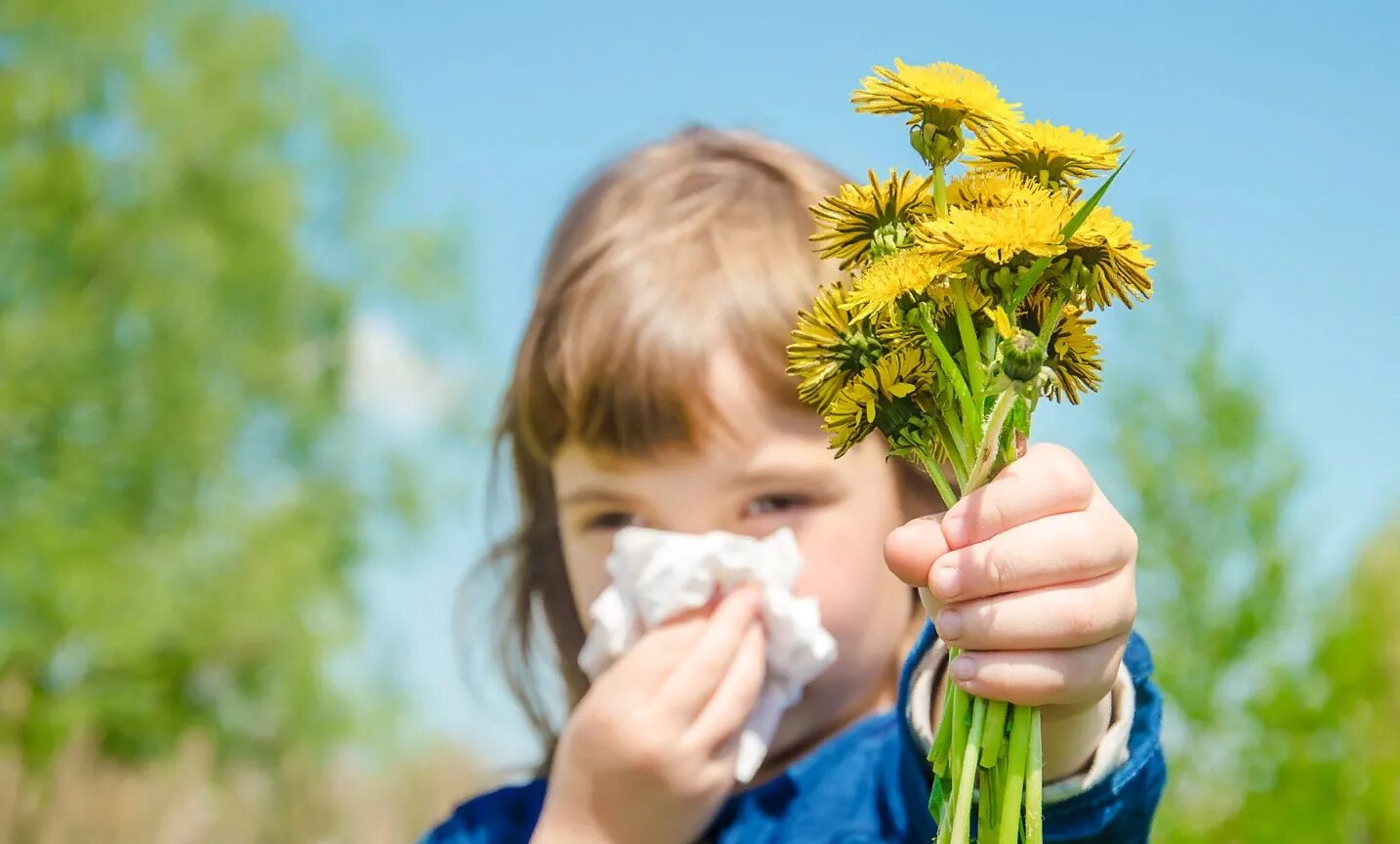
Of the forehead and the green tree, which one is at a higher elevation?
the forehead

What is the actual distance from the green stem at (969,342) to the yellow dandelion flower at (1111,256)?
0.21ft

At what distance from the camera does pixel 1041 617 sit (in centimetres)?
77

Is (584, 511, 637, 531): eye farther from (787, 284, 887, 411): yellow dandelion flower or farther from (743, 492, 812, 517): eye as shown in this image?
(787, 284, 887, 411): yellow dandelion flower

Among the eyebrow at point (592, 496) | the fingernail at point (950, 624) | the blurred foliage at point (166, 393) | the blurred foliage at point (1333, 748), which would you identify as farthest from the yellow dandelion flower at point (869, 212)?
the blurred foliage at point (166, 393)

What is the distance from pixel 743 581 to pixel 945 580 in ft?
2.56

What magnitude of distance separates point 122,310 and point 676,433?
29.7 ft

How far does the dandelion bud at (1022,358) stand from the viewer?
0.63 m

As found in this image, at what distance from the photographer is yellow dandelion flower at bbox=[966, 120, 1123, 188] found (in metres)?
0.72

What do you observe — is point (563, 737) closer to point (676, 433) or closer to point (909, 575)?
point (676, 433)

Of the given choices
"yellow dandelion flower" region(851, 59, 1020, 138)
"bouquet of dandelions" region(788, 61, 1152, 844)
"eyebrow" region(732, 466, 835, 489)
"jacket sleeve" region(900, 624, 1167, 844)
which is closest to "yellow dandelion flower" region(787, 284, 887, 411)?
"bouquet of dandelions" region(788, 61, 1152, 844)

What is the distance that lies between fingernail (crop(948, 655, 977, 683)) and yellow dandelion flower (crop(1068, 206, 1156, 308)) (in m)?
0.22

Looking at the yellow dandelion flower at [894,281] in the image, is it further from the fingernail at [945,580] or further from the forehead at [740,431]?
the forehead at [740,431]

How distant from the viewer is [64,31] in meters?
9.34

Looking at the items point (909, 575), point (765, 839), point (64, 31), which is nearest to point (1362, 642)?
point (765, 839)
